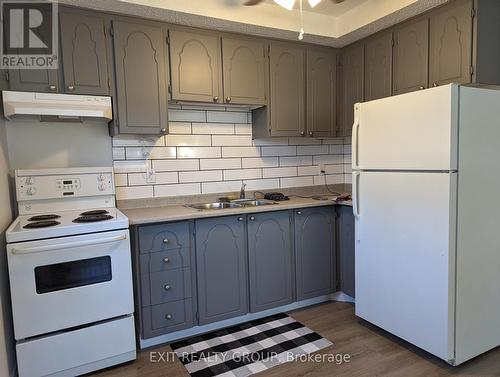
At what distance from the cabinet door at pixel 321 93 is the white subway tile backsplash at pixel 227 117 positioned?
0.60 metres

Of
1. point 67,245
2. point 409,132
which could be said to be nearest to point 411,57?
point 409,132

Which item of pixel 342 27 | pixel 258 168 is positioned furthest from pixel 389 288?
pixel 342 27

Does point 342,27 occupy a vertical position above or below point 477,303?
above

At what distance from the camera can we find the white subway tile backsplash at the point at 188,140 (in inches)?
110

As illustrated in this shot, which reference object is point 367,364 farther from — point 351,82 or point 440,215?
point 351,82

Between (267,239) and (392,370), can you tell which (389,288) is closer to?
(392,370)

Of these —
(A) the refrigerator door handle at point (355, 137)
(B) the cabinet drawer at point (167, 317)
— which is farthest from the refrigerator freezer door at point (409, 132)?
(B) the cabinet drawer at point (167, 317)

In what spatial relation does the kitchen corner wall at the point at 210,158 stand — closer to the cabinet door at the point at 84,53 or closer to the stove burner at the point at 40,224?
the cabinet door at the point at 84,53

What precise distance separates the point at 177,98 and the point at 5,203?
131 cm

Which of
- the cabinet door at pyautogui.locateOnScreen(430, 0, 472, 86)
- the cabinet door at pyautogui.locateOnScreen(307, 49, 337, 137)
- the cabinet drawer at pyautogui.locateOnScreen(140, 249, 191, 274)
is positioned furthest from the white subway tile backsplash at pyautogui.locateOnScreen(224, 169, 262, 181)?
the cabinet door at pyautogui.locateOnScreen(430, 0, 472, 86)

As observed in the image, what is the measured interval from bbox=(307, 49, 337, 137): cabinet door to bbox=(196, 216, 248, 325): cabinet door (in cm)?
123

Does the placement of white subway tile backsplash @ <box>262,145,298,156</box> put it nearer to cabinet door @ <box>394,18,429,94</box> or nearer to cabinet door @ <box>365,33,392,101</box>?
cabinet door @ <box>365,33,392,101</box>

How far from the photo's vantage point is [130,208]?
265 cm

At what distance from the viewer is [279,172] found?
130 inches
